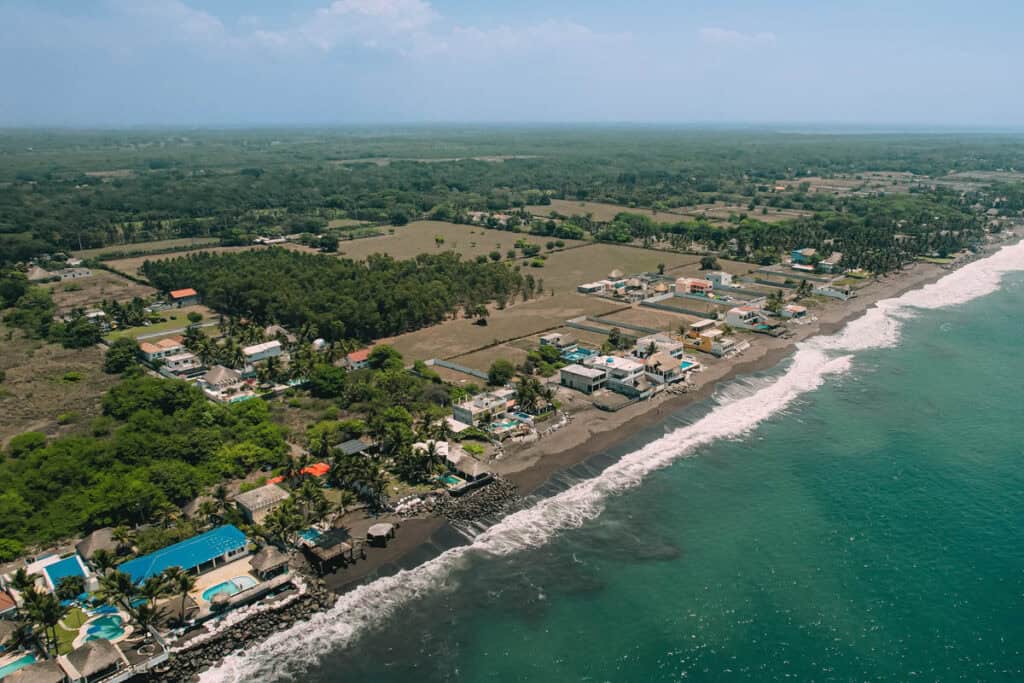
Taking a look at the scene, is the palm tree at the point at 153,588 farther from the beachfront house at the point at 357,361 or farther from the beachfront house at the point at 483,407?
the beachfront house at the point at 357,361

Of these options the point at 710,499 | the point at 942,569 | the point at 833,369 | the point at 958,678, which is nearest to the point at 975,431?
the point at 833,369

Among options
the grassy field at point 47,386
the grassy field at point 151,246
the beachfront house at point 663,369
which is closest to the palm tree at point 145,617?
the grassy field at point 47,386

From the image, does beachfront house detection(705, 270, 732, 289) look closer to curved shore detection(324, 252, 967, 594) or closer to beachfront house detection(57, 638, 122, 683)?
curved shore detection(324, 252, 967, 594)

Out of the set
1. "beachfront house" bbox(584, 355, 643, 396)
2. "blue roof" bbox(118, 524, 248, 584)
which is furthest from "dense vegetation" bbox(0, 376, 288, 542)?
"beachfront house" bbox(584, 355, 643, 396)

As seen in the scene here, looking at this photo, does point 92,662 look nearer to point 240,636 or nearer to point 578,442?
point 240,636

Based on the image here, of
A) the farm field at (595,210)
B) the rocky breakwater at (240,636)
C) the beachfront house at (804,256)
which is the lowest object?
the rocky breakwater at (240,636)

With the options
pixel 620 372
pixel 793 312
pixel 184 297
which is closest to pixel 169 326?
pixel 184 297

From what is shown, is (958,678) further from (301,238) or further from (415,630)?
(301,238)

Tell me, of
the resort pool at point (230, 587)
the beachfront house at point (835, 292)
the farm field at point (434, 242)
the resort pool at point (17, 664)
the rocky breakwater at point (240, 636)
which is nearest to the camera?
the resort pool at point (17, 664)
